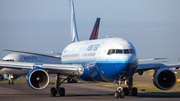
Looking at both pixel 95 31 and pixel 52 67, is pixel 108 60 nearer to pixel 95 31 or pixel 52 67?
pixel 52 67

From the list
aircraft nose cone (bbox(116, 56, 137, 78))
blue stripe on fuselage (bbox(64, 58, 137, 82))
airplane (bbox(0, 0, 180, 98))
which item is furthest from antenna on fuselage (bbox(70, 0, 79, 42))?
aircraft nose cone (bbox(116, 56, 137, 78))

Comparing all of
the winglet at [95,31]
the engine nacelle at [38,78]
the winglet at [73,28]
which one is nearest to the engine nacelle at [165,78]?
the engine nacelle at [38,78]

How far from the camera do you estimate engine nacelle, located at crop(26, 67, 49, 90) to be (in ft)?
80.5

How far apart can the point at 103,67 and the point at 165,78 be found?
5735 millimetres

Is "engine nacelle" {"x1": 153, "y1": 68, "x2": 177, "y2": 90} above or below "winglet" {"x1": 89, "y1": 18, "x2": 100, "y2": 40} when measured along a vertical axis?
below

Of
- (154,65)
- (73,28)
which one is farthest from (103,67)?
(73,28)

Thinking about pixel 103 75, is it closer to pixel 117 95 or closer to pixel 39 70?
pixel 117 95

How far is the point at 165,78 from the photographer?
2612cm

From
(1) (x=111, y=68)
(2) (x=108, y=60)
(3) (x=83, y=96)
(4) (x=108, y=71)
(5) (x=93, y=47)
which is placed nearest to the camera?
(1) (x=111, y=68)

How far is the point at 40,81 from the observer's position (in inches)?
978

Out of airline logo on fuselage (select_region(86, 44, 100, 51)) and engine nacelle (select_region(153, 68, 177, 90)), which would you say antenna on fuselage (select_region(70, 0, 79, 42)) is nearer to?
airline logo on fuselage (select_region(86, 44, 100, 51))

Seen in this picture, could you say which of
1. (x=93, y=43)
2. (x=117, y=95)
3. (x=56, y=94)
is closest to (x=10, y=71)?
(x=56, y=94)

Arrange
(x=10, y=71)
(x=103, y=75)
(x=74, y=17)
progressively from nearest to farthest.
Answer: (x=103, y=75), (x=74, y=17), (x=10, y=71)

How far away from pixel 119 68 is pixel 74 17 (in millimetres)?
19852
